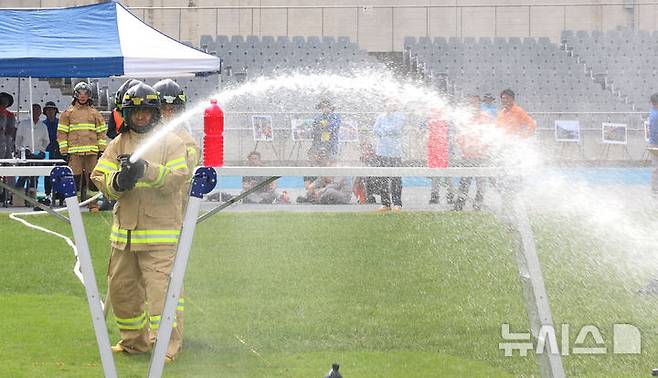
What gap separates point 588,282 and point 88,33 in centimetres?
844

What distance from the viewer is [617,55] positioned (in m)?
33.2

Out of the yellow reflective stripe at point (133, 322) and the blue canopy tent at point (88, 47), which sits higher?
the blue canopy tent at point (88, 47)

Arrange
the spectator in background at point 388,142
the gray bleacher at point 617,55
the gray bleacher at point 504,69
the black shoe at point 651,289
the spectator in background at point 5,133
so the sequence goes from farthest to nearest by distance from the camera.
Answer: the gray bleacher at point 617,55 → the gray bleacher at point 504,69 → the spectator in background at point 5,133 → the spectator in background at point 388,142 → the black shoe at point 651,289

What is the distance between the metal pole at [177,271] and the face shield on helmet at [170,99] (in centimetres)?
228

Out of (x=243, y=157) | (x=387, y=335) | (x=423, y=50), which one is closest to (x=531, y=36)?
(x=423, y=50)

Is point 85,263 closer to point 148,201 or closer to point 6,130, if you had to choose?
point 148,201

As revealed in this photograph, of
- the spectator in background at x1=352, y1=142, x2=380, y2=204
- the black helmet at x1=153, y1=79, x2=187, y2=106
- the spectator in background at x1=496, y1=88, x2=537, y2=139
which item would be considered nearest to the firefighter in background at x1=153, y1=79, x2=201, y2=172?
the black helmet at x1=153, y1=79, x2=187, y2=106

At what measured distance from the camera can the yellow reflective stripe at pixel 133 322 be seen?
759 centimetres

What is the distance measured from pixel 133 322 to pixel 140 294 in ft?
0.73

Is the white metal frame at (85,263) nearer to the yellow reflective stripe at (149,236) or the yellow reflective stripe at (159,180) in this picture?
the yellow reflective stripe at (159,180)

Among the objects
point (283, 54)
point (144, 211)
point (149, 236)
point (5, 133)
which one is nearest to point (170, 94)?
point (144, 211)

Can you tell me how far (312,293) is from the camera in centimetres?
1003

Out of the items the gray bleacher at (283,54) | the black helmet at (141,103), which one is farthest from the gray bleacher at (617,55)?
the black helmet at (141,103)

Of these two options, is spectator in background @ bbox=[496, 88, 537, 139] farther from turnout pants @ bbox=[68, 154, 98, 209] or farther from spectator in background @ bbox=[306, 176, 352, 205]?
turnout pants @ bbox=[68, 154, 98, 209]
